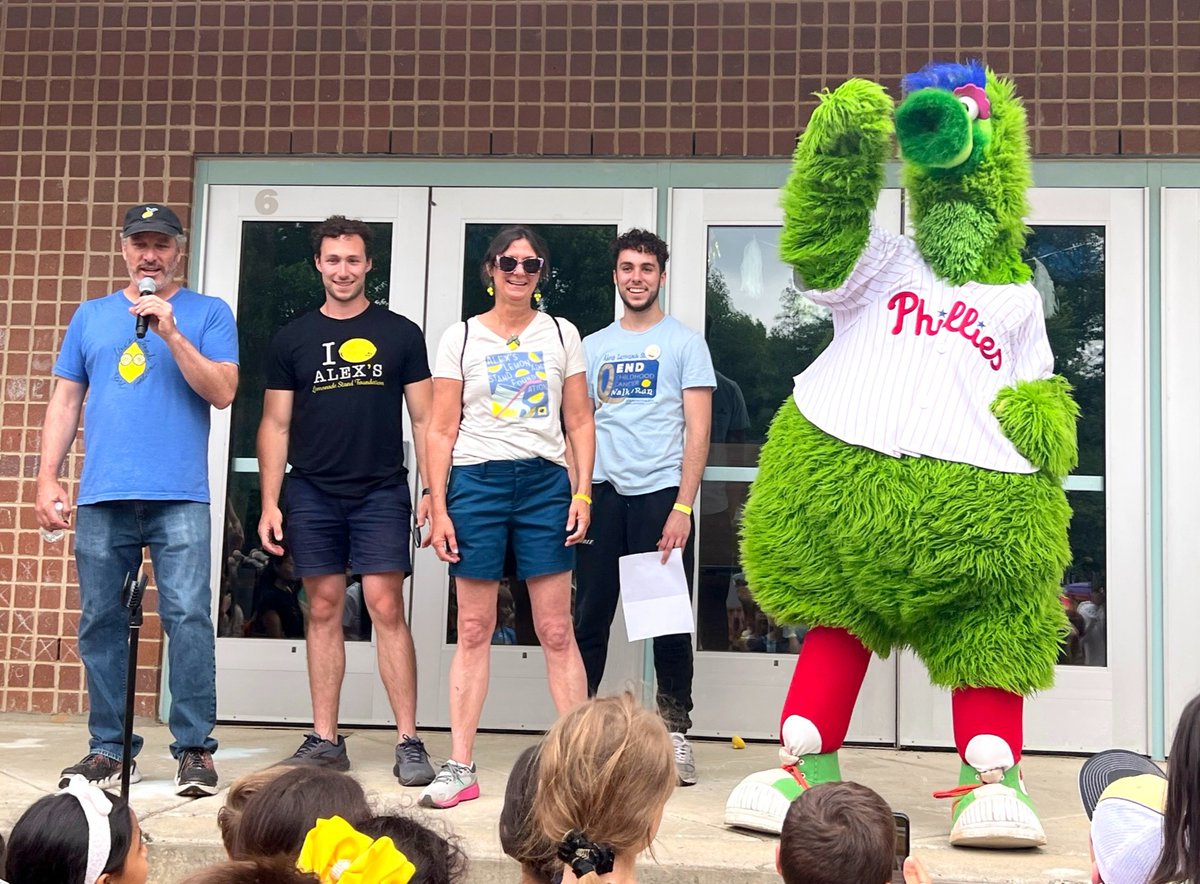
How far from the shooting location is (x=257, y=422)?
5.79 meters

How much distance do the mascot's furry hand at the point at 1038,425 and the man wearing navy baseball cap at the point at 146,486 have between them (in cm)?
241

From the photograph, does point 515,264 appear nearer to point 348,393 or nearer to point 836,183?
point 348,393

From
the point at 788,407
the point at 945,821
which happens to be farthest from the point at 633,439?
the point at 945,821

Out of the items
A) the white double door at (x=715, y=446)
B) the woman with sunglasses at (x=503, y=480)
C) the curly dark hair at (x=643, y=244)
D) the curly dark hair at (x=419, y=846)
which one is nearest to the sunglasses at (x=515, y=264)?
the woman with sunglasses at (x=503, y=480)

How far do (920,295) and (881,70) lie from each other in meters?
2.09

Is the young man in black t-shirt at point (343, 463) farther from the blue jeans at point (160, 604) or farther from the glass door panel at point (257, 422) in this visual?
the glass door panel at point (257, 422)

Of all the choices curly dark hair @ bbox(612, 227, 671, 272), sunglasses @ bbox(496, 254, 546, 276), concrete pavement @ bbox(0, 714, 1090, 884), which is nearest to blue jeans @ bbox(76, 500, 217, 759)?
concrete pavement @ bbox(0, 714, 1090, 884)

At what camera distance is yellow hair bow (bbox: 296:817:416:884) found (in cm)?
177

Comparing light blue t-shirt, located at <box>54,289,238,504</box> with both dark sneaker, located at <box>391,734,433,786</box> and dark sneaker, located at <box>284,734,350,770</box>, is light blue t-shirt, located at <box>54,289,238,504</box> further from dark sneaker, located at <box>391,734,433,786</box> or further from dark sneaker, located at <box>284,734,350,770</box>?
dark sneaker, located at <box>391,734,433,786</box>

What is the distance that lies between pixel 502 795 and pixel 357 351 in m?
1.55

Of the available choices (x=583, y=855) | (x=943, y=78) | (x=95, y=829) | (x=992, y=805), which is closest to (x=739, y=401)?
(x=943, y=78)

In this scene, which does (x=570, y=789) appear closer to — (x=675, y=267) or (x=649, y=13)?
(x=675, y=267)

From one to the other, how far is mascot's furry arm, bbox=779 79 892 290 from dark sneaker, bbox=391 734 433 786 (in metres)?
1.97

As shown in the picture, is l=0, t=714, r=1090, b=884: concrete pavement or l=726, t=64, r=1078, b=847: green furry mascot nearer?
l=0, t=714, r=1090, b=884: concrete pavement
